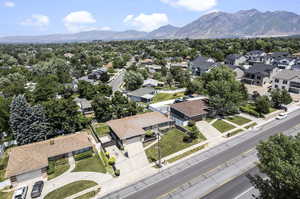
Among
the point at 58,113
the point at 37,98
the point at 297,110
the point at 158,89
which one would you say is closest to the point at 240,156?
the point at 297,110

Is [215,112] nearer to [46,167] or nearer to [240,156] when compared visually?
[240,156]

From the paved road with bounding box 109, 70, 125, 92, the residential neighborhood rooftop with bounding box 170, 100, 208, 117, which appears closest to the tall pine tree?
the residential neighborhood rooftop with bounding box 170, 100, 208, 117

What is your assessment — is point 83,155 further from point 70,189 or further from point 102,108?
point 102,108

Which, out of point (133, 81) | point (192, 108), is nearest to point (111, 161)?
point (192, 108)

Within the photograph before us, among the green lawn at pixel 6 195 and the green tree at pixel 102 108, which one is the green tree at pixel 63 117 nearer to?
the green tree at pixel 102 108

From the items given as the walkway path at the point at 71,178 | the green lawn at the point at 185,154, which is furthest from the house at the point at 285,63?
the walkway path at the point at 71,178

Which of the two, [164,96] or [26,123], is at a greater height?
[26,123]

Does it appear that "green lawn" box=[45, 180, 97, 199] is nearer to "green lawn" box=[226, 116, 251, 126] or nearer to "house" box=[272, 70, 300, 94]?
"green lawn" box=[226, 116, 251, 126]
